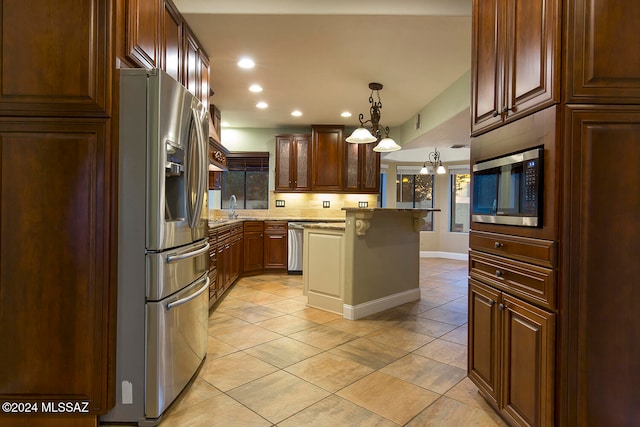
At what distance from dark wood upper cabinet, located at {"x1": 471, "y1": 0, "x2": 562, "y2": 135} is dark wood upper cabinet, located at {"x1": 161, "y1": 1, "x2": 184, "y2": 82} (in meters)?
1.99

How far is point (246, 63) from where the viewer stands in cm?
374

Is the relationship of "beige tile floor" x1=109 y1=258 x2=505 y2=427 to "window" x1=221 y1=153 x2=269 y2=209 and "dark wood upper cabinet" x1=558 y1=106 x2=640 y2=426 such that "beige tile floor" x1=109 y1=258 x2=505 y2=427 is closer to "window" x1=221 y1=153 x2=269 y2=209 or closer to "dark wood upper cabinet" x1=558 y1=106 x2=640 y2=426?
"dark wood upper cabinet" x1=558 y1=106 x2=640 y2=426

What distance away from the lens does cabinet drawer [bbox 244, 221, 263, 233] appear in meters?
5.65

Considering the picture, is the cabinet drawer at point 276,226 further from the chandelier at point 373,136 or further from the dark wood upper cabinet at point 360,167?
the chandelier at point 373,136

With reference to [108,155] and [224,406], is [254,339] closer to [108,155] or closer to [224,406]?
[224,406]

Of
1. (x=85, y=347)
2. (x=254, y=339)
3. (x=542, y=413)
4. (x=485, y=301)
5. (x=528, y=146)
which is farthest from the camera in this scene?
(x=254, y=339)

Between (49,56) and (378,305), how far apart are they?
Result: 331 centimetres

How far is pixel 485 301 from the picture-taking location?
1906 millimetres

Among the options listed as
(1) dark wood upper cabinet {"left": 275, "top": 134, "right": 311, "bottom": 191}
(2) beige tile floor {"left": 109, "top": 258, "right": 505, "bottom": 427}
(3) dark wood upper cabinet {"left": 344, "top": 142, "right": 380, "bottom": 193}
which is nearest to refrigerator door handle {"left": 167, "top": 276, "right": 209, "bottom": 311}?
(2) beige tile floor {"left": 109, "top": 258, "right": 505, "bottom": 427}

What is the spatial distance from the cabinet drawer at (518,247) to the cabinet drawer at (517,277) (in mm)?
27

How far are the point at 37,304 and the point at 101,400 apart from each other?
540 millimetres

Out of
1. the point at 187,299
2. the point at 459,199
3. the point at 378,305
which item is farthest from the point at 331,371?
the point at 459,199

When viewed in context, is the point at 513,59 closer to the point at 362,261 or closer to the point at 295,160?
the point at 362,261

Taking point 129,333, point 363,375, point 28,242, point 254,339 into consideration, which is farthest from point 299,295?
point 28,242
